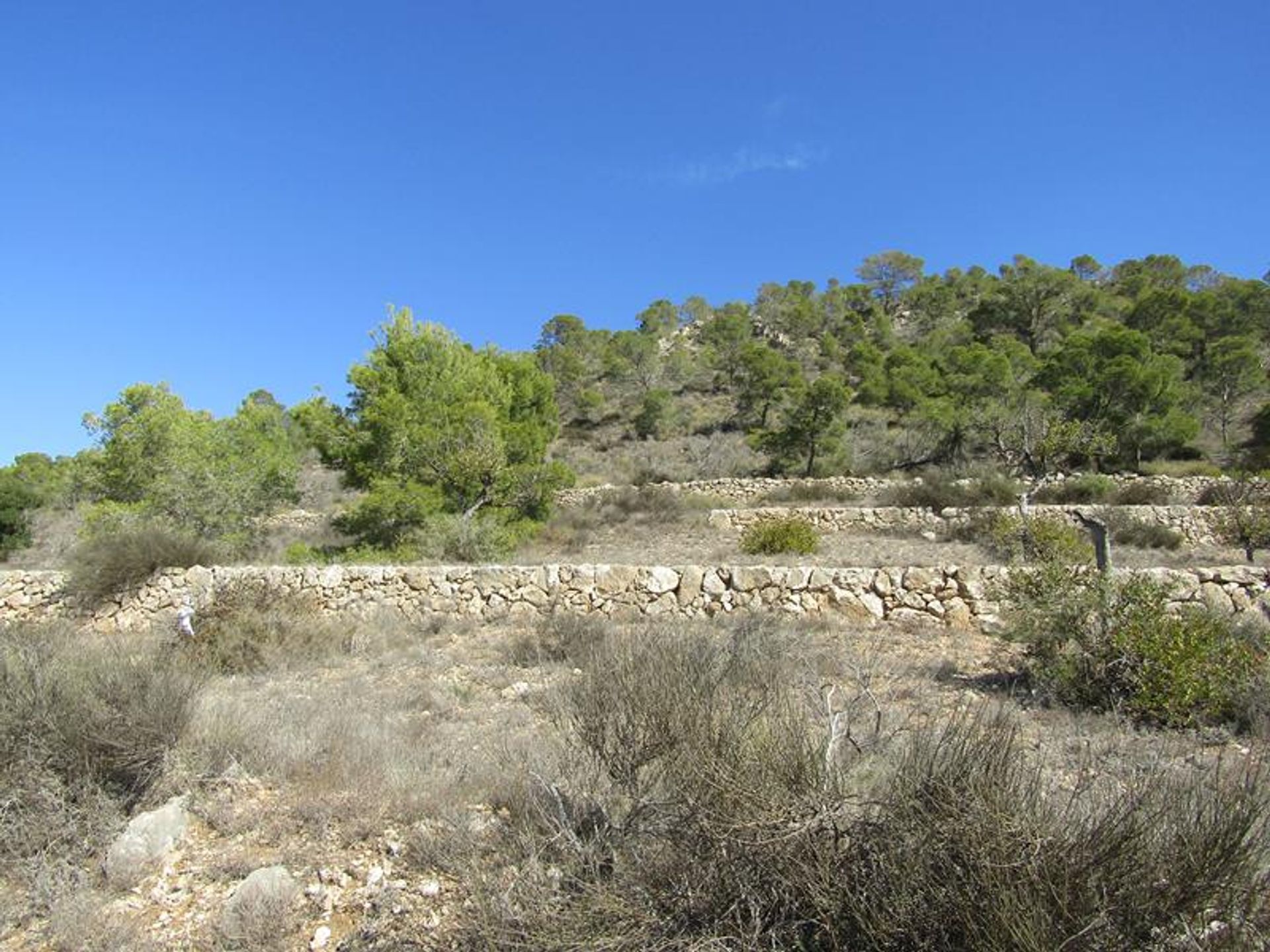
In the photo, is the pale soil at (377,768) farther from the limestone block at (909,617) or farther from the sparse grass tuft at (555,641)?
the limestone block at (909,617)

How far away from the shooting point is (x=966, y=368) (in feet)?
106

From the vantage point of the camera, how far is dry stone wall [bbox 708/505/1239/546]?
1614 cm

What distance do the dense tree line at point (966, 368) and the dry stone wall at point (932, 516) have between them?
1496mm

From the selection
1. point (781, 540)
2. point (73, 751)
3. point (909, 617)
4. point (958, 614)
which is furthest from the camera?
point (781, 540)

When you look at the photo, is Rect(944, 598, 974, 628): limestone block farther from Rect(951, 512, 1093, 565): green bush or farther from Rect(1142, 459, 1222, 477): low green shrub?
Rect(1142, 459, 1222, 477): low green shrub

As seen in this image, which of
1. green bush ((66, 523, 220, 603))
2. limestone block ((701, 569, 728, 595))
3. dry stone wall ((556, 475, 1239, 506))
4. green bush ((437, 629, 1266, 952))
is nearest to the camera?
green bush ((437, 629, 1266, 952))

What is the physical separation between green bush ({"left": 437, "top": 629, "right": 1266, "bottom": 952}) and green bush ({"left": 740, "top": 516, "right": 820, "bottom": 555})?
12472mm

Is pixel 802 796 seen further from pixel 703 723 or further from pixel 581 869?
pixel 581 869

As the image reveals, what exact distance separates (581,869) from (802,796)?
2.97ft

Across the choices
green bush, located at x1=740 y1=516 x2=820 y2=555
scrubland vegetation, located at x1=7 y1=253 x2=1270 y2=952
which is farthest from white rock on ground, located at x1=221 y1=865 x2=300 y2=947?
green bush, located at x1=740 y1=516 x2=820 y2=555

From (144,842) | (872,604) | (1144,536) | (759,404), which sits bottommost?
(1144,536)

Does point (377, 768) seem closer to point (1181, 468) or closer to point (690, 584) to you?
point (690, 584)

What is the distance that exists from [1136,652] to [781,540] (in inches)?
390

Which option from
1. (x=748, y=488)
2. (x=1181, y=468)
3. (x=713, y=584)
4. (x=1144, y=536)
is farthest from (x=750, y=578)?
(x=1181, y=468)
